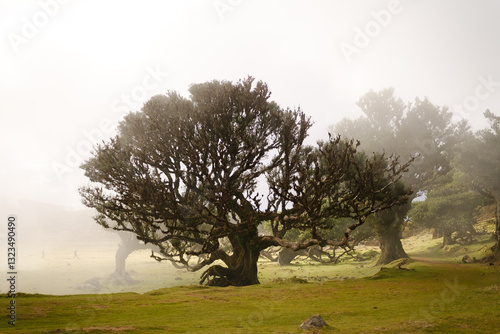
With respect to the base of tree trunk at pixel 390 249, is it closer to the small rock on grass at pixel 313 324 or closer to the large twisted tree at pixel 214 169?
the large twisted tree at pixel 214 169

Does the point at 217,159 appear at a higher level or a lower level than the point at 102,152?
lower

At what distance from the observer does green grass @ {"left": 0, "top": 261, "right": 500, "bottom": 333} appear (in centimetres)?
706

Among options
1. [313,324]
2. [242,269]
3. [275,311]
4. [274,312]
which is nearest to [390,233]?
[242,269]

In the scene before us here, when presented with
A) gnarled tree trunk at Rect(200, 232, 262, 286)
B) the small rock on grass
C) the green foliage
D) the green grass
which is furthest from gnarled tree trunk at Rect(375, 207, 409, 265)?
the small rock on grass

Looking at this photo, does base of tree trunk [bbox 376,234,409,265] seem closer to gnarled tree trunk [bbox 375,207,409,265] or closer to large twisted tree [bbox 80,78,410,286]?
gnarled tree trunk [bbox 375,207,409,265]

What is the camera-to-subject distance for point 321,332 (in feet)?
21.5

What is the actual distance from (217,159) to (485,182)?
34.1 m

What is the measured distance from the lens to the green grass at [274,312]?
7.06m

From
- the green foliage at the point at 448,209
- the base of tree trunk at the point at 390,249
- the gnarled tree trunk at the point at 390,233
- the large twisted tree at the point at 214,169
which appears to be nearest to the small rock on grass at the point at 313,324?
the large twisted tree at the point at 214,169

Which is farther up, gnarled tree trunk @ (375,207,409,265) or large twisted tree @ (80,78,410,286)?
large twisted tree @ (80,78,410,286)

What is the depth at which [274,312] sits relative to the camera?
381 inches

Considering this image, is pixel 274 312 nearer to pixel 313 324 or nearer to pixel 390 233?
pixel 313 324

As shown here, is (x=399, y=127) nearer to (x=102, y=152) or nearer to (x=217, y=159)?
(x=217, y=159)

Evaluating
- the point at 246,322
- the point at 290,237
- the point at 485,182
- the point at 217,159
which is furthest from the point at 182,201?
the point at 485,182
